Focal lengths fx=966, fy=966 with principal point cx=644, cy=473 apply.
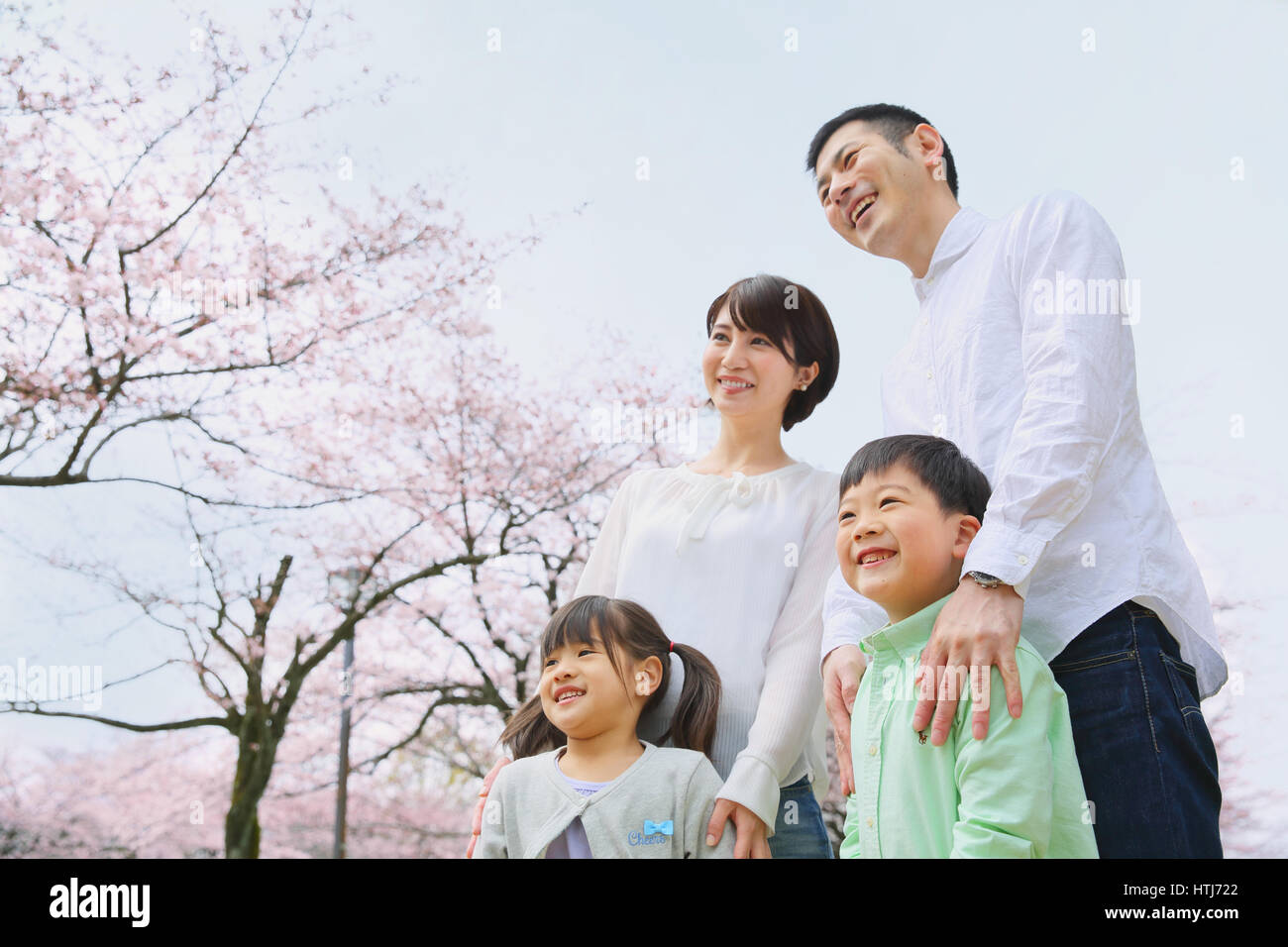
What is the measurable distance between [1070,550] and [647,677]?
66 cm

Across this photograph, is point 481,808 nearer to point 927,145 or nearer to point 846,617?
point 846,617

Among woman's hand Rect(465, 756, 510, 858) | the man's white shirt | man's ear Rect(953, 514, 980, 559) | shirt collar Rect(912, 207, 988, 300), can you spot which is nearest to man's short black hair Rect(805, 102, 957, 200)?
shirt collar Rect(912, 207, 988, 300)

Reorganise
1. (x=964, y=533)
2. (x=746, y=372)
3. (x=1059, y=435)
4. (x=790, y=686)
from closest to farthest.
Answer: (x=1059, y=435), (x=964, y=533), (x=790, y=686), (x=746, y=372)

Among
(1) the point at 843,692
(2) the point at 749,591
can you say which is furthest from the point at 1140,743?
(2) the point at 749,591

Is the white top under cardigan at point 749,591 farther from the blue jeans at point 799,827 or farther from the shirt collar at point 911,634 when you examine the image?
the shirt collar at point 911,634

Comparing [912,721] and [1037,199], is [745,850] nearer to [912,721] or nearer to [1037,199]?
[912,721]

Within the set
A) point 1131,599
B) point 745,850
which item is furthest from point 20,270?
point 1131,599

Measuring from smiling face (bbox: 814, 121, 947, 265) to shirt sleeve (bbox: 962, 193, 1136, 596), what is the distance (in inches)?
8.5

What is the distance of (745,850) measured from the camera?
4.61 feet

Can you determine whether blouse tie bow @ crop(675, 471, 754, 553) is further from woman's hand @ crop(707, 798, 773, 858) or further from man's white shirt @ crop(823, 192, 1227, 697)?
woman's hand @ crop(707, 798, 773, 858)

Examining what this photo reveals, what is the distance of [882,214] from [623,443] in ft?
16.2

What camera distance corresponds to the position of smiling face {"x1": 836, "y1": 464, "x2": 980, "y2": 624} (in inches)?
51.1

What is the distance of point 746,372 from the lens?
5.80 feet

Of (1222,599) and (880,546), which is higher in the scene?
(1222,599)
